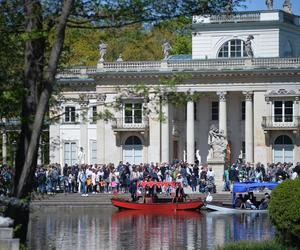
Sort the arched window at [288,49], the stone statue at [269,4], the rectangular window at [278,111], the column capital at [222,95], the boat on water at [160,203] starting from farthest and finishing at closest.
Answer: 1. the arched window at [288,49]
2. the stone statue at [269,4]
3. the column capital at [222,95]
4. the rectangular window at [278,111]
5. the boat on water at [160,203]

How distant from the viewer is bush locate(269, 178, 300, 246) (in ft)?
Result: 83.1

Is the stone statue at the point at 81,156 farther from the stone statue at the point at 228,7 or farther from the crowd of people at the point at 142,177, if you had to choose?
the stone statue at the point at 228,7

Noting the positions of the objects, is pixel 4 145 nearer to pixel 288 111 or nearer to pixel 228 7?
pixel 228 7

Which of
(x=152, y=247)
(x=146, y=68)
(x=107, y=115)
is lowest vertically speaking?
(x=152, y=247)

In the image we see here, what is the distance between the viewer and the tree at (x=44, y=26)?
52.5 feet

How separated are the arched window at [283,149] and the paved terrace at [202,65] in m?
5.26

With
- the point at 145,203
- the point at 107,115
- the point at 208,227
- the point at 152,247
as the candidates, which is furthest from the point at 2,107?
the point at 145,203

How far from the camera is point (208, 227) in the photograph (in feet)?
134

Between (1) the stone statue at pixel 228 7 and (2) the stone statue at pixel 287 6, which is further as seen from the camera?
(2) the stone statue at pixel 287 6

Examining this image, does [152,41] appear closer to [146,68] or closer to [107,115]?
[107,115]

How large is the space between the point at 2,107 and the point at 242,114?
218 feet

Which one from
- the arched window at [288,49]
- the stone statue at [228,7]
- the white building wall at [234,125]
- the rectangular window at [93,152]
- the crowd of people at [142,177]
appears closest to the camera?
the stone statue at [228,7]

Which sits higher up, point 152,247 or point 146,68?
point 146,68

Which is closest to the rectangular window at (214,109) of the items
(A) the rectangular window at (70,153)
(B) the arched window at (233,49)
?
(B) the arched window at (233,49)
